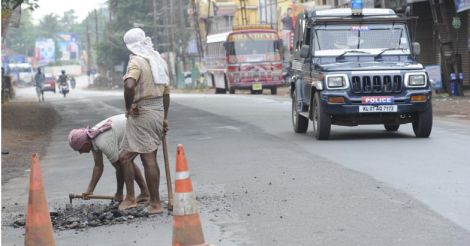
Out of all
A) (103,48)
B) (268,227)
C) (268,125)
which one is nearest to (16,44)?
(103,48)

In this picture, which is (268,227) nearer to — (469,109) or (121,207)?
(121,207)

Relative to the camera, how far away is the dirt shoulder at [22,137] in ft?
45.2

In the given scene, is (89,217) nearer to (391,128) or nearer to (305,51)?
(305,51)

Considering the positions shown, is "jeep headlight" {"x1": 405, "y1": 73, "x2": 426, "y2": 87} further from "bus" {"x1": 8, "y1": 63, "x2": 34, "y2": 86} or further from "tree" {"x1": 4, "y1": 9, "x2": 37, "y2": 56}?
"tree" {"x1": 4, "y1": 9, "x2": 37, "y2": 56}

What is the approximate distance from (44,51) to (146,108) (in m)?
140

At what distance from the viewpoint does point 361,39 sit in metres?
14.4

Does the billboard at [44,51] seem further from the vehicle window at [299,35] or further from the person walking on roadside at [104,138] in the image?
the person walking on roadside at [104,138]

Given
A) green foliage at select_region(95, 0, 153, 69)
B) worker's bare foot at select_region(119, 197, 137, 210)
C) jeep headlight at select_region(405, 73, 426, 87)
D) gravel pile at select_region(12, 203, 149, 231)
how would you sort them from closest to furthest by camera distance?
gravel pile at select_region(12, 203, 149, 231) < worker's bare foot at select_region(119, 197, 137, 210) < jeep headlight at select_region(405, 73, 426, 87) < green foliage at select_region(95, 0, 153, 69)

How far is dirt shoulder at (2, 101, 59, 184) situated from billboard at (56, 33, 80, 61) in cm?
12761

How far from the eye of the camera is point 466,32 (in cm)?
2986

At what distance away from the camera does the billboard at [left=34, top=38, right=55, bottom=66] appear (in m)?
143

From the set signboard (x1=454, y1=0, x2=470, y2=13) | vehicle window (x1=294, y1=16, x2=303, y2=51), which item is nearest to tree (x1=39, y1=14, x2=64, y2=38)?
signboard (x1=454, y1=0, x2=470, y2=13)

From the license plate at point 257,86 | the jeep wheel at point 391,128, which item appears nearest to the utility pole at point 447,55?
the jeep wheel at point 391,128

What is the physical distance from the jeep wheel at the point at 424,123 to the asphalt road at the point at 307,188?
216 mm
